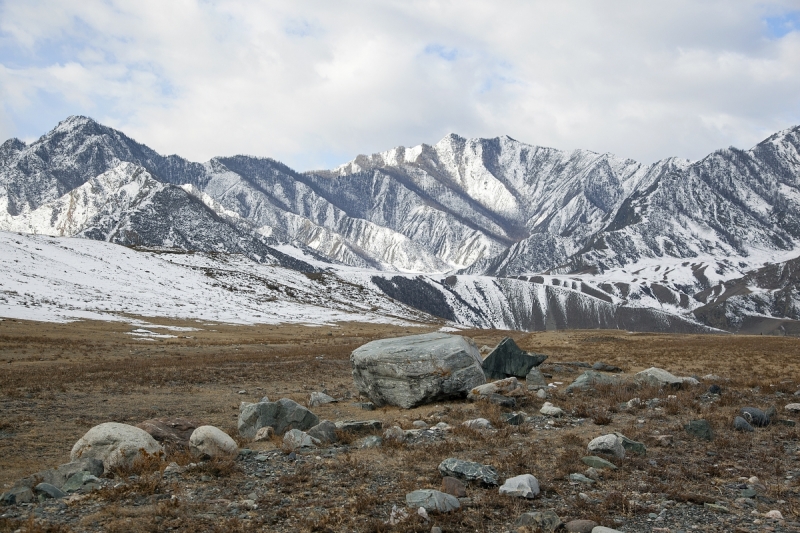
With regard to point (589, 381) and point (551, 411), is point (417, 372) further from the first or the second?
point (589, 381)

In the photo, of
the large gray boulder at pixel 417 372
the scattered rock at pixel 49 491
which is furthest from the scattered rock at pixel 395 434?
the scattered rock at pixel 49 491

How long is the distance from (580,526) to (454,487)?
2.57m

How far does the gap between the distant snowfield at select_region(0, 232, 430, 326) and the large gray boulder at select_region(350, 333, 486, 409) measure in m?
52.7

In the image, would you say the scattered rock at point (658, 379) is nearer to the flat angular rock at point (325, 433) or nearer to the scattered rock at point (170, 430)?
the flat angular rock at point (325, 433)

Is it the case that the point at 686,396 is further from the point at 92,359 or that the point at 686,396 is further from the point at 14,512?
the point at 92,359

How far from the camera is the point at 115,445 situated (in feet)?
A: 42.3

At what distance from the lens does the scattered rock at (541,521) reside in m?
8.93

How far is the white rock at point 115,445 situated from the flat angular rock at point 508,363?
19306 millimetres

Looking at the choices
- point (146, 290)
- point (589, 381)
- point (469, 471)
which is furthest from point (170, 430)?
point (146, 290)

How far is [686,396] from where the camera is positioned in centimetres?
2112

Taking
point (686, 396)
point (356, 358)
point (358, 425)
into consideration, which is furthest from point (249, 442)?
point (686, 396)

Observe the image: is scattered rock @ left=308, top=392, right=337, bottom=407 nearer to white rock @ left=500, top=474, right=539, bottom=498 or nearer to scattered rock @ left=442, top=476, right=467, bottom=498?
scattered rock @ left=442, top=476, right=467, bottom=498

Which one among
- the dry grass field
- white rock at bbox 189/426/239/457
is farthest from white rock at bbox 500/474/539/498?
white rock at bbox 189/426/239/457

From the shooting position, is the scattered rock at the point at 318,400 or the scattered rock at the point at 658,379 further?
the scattered rock at the point at 658,379
